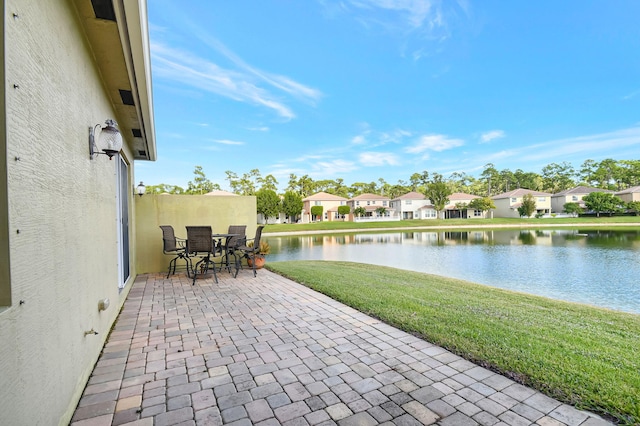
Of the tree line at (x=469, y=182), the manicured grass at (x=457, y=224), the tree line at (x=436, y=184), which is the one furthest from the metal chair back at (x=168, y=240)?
the tree line at (x=469, y=182)

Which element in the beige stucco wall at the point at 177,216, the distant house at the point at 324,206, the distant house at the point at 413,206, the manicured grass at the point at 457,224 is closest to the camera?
the beige stucco wall at the point at 177,216

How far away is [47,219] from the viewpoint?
60.6 inches

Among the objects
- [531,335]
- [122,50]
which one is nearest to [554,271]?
[531,335]

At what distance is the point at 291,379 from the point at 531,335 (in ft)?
7.66

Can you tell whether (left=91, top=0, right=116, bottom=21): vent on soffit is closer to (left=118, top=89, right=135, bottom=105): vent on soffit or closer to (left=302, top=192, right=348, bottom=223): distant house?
(left=118, top=89, right=135, bottom=105): vent on soffit

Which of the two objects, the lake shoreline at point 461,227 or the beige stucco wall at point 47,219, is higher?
the beige stucco wall at point 47,219

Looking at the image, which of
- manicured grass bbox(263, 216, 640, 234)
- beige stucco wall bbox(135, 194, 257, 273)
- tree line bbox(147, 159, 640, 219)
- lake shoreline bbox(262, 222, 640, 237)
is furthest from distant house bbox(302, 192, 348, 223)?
beige stucco wall bbox(135, 194, 257, 273)

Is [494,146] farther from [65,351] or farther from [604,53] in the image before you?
[65,351]

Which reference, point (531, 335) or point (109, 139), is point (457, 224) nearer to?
point (531, 335)

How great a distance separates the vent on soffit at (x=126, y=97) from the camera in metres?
3.71

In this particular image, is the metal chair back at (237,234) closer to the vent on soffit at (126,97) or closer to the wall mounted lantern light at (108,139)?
the vent on soffit at (126,97)

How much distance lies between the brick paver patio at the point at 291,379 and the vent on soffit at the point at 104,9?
8.82 feet

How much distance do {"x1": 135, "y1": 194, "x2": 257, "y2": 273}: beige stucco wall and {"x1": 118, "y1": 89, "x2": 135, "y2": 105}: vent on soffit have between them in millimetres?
3329

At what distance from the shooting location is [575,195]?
4412 cm
